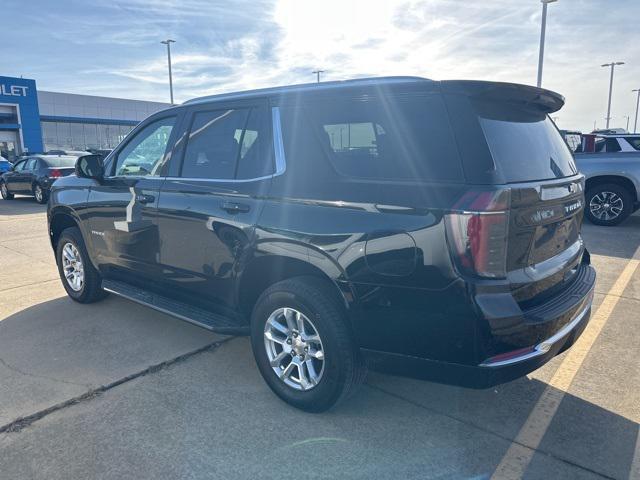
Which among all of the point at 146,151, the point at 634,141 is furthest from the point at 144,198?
the point at 634,141

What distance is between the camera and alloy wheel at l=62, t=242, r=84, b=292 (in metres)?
4.90

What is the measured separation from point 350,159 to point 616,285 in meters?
4.23

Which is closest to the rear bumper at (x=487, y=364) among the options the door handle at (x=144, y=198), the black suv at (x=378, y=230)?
the black suv at (x=378, y=230)

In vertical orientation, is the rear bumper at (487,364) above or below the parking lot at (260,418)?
above

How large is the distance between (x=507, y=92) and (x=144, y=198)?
2.79 meters

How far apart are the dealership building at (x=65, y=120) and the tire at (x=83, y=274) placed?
140ft

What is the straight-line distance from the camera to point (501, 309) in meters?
2.28

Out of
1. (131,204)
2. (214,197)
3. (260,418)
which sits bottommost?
(260,418)

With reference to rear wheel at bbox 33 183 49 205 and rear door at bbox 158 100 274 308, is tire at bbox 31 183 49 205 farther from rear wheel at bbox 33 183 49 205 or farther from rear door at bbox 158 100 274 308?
rear door at bbox 158 100 274 308

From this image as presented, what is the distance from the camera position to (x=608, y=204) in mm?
9000

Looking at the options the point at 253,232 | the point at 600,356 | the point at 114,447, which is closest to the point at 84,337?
the point at 114,447

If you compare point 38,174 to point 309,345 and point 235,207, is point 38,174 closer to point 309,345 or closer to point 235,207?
point 235,207

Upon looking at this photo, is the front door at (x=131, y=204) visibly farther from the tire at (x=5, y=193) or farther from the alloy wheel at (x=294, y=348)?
the tire at (x=5, y=193)

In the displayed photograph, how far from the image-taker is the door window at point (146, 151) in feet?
12.9
